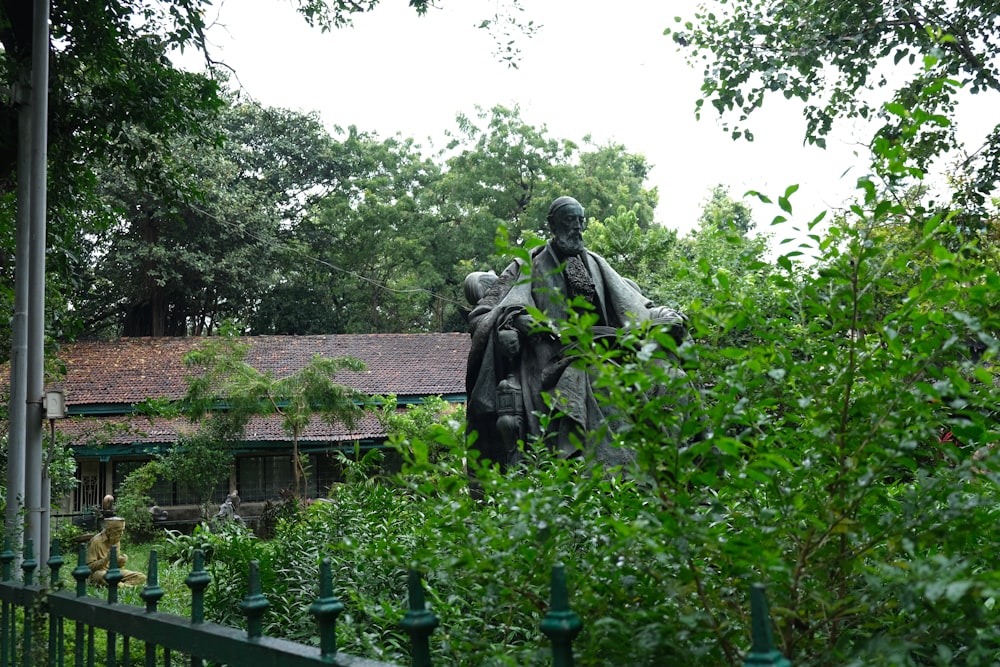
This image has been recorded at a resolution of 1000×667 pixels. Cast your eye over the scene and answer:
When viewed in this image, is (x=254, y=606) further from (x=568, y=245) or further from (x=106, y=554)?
(x=106, y=554)

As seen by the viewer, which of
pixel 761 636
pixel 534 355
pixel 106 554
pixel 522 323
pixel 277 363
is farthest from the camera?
pixel 277 363

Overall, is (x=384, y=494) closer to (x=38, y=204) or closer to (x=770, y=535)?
(x=38, y=204)

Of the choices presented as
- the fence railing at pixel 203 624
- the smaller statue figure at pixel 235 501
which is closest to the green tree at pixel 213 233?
the smaller statue figure at pixel 235 501

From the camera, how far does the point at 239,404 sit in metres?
18.0

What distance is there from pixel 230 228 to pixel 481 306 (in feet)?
73.5

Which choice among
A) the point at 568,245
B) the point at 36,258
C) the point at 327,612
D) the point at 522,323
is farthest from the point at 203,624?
the point at 36,258

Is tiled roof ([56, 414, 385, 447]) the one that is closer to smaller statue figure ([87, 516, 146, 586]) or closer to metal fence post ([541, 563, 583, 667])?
smaller statue figure ([87, 516, 146, 586])

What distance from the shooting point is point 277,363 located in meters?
23.1

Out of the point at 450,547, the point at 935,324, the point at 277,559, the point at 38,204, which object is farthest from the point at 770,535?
the point at 38,204

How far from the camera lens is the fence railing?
122 cm

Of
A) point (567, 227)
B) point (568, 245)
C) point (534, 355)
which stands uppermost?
point (567, 227)

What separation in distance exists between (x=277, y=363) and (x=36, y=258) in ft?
57.7

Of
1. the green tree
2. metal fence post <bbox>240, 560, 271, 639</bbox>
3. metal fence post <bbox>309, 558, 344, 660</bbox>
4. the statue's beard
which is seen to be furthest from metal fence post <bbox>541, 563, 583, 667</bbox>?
the green tree

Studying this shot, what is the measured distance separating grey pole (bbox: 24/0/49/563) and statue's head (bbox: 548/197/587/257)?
304cm
